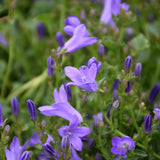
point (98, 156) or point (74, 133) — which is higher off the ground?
point (74, 133)

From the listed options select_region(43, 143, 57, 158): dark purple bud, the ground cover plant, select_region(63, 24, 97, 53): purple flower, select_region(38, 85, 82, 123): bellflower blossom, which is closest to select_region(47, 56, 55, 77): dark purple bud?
the ground cover plant

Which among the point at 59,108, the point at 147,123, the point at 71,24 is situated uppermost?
the point at 71,24

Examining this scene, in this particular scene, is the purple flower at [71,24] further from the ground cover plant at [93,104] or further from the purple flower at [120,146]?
the purple flower at [120,146]

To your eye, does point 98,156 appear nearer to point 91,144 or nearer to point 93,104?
point 91,144

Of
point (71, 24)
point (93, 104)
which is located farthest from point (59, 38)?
point (93, 104)

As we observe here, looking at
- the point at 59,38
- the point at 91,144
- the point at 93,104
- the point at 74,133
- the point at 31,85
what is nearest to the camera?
the point at 74,133

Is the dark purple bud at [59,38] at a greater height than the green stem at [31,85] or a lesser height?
greater

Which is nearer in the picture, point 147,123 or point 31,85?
point 147,123

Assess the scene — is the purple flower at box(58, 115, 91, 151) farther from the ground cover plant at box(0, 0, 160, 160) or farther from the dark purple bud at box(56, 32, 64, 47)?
the dark purple bud at box(56, 32, 64, 47)

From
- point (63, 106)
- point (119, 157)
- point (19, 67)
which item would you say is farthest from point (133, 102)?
point (19, 67)

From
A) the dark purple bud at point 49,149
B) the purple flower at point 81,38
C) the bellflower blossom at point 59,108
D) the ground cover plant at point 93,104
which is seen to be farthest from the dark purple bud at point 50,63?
the dark purple bud at point 49,149
